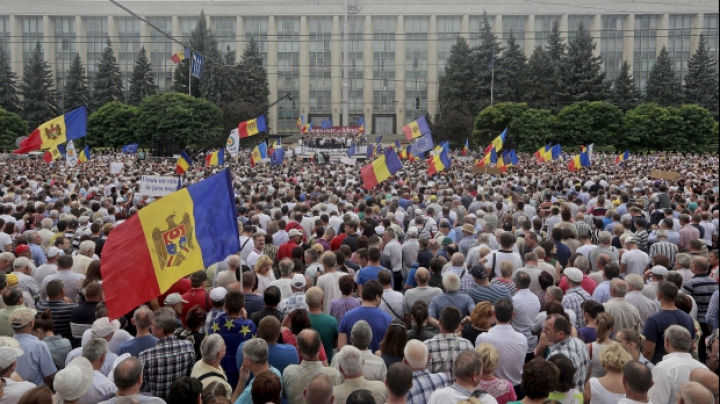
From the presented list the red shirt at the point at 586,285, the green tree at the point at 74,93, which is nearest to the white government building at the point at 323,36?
the green tree at the point at 74,93

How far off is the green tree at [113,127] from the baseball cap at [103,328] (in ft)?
189

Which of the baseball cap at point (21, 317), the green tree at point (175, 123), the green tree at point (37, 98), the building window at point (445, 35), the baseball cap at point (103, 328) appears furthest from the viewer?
the building window at point (445, 35)

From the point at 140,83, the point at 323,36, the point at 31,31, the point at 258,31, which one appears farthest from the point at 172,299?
the point at 31,31

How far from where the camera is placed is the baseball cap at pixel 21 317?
20.1ft

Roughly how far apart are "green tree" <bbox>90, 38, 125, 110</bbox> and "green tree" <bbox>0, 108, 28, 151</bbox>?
11.0 meters

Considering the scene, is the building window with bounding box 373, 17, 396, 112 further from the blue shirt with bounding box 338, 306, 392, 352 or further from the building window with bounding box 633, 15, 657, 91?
the blue shirt with bounding box 338, 306, 392, 352

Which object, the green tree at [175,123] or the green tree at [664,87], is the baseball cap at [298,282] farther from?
the green tree at [664,87]

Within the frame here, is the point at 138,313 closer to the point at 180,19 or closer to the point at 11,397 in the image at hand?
the point at 11,397

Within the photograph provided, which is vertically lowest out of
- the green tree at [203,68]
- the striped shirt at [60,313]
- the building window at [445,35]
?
the striped shirt at [60,313]

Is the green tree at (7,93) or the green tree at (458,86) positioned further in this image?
the green tree at (7,93)

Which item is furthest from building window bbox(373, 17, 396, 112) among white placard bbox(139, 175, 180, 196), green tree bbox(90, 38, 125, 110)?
white placard bbox(139, 175, 180, 196)

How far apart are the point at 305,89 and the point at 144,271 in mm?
87879

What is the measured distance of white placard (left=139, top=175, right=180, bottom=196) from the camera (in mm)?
13469

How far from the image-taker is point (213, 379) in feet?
17.8
